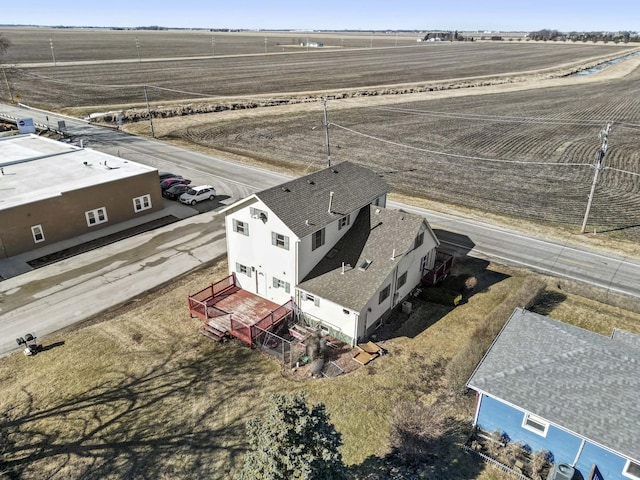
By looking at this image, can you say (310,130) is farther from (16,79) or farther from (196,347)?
(16,79)

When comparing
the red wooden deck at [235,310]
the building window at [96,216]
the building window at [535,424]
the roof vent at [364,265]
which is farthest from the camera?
the building window at [96,216]

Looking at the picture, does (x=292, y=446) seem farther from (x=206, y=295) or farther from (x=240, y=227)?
(x=206, y=295)

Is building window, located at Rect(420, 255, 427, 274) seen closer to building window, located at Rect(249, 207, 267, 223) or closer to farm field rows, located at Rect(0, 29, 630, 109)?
building window, located at Rect(249, 207, 267, 223)

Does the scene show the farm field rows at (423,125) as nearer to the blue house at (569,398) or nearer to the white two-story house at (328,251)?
the white two-story house at (328,251)

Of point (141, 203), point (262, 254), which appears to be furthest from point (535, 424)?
point (141, 203)

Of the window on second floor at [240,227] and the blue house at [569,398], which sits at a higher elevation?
the window on second floor at [240,227]

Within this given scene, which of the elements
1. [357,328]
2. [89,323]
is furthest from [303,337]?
[89,323]

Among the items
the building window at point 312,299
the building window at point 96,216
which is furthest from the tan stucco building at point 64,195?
the building window at point 312,299
